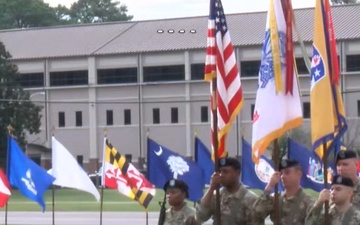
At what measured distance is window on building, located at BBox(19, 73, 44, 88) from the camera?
251ft

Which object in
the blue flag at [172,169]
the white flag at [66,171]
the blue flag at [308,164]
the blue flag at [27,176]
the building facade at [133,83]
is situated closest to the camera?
the blue flag at [308,164]

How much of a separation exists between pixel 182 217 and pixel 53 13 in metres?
96.3

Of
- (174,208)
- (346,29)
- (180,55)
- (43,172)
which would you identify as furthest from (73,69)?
(174,208)

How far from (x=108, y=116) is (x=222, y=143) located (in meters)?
66.1

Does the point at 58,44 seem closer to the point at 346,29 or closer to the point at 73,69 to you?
the point at 73,69

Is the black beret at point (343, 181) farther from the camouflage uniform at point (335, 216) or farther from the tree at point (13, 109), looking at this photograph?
the tree at point (13, 109)

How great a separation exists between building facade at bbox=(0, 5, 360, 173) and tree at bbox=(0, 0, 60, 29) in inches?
899

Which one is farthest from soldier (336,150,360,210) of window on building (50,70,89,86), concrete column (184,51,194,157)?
window on building (50,70,89,86)

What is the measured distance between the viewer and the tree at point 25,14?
102 m

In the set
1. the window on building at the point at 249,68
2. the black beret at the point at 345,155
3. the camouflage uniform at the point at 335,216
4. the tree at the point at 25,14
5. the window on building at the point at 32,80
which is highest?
the tree at the point at 25,14

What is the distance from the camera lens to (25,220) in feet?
105

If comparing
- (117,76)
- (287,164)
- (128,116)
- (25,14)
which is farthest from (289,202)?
(25,14)

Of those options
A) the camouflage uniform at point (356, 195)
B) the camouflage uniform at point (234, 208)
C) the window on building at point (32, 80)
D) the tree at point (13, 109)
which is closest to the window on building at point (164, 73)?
the window on building at point (32, 80)

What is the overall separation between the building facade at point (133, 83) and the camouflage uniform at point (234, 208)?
59253 millimetres
